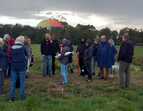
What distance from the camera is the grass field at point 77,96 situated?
501 inches

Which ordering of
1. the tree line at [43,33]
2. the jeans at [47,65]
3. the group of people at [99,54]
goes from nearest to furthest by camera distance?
the group of people at [99,54] → the jeans at [47,65] → the tree line at [43,33]

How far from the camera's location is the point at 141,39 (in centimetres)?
7356

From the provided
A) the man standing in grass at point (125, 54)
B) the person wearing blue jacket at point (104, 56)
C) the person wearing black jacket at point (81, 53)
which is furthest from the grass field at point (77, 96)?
the person wearing black jacket at point (81, 53)

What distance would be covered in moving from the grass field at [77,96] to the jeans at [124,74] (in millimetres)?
290

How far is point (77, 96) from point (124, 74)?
2.98m

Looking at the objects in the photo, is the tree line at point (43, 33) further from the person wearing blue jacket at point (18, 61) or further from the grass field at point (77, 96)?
the person wearing blue jacket at point (18, 61)

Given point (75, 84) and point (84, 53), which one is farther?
point (84, 53)

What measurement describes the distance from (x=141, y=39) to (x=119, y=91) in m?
58.3

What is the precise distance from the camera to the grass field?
12719 mm

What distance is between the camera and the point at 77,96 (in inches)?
588

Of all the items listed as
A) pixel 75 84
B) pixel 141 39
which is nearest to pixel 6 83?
pixel 75 84

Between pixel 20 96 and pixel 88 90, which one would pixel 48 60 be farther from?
pixel 20 96

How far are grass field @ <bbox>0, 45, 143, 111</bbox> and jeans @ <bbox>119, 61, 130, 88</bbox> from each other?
290mm

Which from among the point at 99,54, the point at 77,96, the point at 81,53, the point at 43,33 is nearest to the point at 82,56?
the point at 81,53
